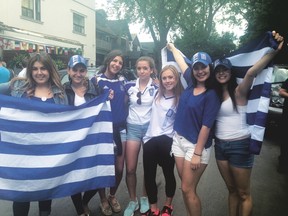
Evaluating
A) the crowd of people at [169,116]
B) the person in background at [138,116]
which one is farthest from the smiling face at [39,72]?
the person in background at [138,116]

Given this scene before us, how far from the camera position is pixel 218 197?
15.8 ft

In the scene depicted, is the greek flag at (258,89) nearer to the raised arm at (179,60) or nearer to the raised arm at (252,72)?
the raised arm at (252,72)

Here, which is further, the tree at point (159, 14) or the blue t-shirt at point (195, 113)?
the tree at point (159, 14)

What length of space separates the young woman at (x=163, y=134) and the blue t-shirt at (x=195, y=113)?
0.33 m

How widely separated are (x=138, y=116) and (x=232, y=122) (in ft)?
4.23

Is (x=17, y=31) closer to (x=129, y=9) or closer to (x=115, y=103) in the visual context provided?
(x=129, y=9)

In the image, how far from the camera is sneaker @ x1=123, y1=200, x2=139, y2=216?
13.3 feet

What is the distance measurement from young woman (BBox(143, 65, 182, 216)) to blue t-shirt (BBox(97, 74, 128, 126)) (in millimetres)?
397

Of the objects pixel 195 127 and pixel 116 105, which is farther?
pixel 116 105

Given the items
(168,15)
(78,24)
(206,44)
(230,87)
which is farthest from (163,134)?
(78,24)

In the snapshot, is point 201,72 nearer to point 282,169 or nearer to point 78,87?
point 78,87

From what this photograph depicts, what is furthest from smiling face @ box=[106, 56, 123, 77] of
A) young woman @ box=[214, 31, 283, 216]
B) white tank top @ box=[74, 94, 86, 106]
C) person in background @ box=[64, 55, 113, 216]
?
young woman @ box=[214, 31, 283, 216]

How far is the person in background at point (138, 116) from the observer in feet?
13.3

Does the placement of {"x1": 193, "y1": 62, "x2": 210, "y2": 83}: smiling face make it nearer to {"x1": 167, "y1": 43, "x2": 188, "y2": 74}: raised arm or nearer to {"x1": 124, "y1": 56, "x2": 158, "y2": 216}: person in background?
{"x1": 167, "y1": 43, "x2": 188, "y2": 74}: raised arm
